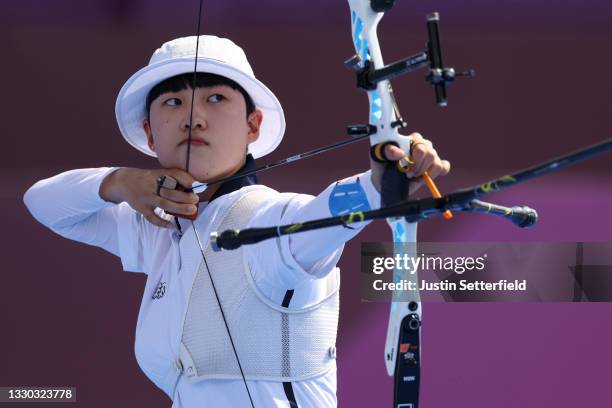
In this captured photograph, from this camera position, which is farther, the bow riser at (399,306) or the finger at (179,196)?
the finger at (179,196)

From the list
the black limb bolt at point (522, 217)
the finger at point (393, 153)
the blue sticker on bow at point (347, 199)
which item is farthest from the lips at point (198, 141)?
the black limb bolt at point (522, 217)

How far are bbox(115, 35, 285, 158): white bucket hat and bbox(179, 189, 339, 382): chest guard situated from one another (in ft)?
0.98

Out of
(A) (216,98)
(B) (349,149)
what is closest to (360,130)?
(A) (216,98)

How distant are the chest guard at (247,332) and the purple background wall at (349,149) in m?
1.09

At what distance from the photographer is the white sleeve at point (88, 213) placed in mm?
2021

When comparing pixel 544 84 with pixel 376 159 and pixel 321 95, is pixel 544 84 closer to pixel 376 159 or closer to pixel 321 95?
pixel 321 95

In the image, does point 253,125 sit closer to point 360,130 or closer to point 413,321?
point 360,130

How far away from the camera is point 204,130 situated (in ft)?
6.22

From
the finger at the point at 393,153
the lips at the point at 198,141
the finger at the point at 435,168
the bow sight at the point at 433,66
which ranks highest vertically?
the lips at the point at 198,141

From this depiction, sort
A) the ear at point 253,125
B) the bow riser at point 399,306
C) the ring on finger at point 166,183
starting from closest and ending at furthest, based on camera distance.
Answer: the bow riser at point 399,306 → the ring on finger at point 166,183 → the ear at point 253,125

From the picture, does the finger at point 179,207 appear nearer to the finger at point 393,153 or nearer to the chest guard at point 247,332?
the chest guard at point 247,332

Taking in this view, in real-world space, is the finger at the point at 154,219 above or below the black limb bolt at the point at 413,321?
above

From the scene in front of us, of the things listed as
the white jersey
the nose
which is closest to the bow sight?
the white jersey

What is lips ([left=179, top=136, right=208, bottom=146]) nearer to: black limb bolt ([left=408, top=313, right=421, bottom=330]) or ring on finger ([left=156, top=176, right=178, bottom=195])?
ring on finger ([left=156, top=176, right=178, bottom=195])
